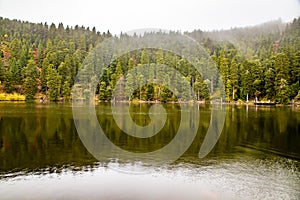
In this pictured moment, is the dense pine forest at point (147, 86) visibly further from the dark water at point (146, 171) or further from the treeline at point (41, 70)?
the dark water at point (146, 171)

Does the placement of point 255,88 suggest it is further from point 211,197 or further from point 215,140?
point 211,197

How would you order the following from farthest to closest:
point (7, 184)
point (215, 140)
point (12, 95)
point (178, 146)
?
point (12, 95)
point (215, 140)
point (178, 146)
point (7, 184)

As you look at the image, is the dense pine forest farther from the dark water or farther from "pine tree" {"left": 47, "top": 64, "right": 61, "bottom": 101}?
the dark water

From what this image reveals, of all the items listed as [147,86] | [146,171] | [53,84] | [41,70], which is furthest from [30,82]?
[146,171]

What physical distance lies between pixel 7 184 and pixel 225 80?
80112 millimetres

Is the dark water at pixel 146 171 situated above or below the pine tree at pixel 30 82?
below

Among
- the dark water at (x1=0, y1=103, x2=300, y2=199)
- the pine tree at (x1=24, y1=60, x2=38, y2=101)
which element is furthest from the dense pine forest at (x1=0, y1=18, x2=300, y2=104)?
the dark water at (x1=0, y1=103, x2=300, y2=199)

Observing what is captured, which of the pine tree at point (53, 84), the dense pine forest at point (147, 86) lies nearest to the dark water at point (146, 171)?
the dense pine forest at point (147, 86)

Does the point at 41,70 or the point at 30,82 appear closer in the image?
the point at 30,82

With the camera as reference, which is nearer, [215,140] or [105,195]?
[105,195]

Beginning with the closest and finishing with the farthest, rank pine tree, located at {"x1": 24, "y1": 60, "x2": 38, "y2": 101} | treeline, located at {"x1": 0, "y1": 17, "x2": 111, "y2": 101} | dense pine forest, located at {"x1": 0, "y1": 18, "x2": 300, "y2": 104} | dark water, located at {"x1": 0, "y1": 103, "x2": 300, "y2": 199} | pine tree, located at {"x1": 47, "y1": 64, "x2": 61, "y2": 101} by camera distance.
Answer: dark water, located at {"x1": 0, "y1": 103, "x2": 300, "y2": 199}, dense pine forest, located at {"x1": 0, "y1": 18, "x2": 300, "y2": 104}, pine tree, located at {"x1": 24, "y1": 60, "x2": 38, "y2": 101}, pine tree, located at {"x1": 47, "y1": 64, "x2": 61, "y2": 101}, treeline, located at {"x1": 0, "y1": 17, "x2": 111, "y2": 101}

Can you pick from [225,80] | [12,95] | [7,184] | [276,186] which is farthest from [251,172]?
[12,95]

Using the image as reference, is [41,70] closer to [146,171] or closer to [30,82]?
Answer: [30,82]

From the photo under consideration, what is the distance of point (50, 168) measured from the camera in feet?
48.0
